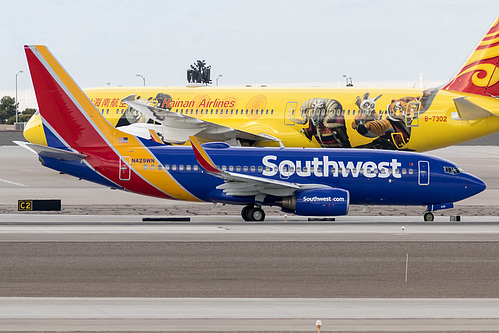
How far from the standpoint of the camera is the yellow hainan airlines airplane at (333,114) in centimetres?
5091

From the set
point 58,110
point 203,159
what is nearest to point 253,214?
point 203,159

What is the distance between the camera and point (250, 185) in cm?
3322

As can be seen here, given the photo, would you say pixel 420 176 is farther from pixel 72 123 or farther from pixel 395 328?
pixel 395 328

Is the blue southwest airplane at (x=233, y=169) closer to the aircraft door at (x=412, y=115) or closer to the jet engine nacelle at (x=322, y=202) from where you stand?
the jet engine nacelle at (x=322, y=202)

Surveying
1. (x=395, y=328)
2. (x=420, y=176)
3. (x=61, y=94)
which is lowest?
(x=395, y=328)

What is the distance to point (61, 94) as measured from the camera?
111 ft

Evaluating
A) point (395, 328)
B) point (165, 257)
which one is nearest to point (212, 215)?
point (165, 257)

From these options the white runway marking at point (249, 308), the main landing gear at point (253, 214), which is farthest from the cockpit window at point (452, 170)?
the white runway marking at point (249, 308)

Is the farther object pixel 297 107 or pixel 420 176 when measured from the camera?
pixel 297 107

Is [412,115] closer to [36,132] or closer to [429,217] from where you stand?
[429,217]

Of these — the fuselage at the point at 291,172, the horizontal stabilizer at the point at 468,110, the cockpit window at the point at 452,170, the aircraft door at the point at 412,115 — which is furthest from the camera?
the aircraft door at the point at 412,115

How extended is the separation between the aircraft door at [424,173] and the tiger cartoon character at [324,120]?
16.7 m

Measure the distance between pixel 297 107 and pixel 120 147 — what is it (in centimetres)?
1995

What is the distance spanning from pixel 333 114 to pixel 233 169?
18691 millimetres
